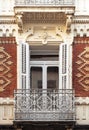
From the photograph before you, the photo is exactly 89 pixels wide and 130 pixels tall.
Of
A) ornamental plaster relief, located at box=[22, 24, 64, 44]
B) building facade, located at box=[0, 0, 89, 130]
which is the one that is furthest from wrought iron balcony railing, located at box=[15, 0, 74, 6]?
ornamental plaster relief, located at box=[22, 24, 64, 44]

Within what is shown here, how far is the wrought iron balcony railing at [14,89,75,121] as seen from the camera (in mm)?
20750

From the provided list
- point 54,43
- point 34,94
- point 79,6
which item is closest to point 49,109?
point 34,94

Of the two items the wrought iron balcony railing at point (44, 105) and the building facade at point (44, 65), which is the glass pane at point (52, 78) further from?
the wrought iron balcony railing at point (44, 105)

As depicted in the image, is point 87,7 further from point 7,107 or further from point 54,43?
point 7,107

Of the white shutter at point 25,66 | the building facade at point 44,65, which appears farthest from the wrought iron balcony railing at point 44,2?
the white shutter at point 25,66

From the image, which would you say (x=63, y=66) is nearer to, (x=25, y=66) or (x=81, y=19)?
(x=25, y=66)

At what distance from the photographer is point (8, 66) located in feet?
71.1

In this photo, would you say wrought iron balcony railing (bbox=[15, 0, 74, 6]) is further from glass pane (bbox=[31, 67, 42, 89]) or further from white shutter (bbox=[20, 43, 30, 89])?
glass pane (bbox=[31, 67, 42, 89])

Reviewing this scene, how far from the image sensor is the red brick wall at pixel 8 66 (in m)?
21.5

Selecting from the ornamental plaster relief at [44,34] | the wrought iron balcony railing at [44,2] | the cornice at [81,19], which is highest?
the wrought iron balcony railing at [44,2]

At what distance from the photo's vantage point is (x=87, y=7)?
2192cm

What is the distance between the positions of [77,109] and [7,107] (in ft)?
7.57

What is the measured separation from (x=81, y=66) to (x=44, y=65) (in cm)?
131

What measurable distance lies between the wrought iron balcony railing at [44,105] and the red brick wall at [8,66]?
1.76 ft
